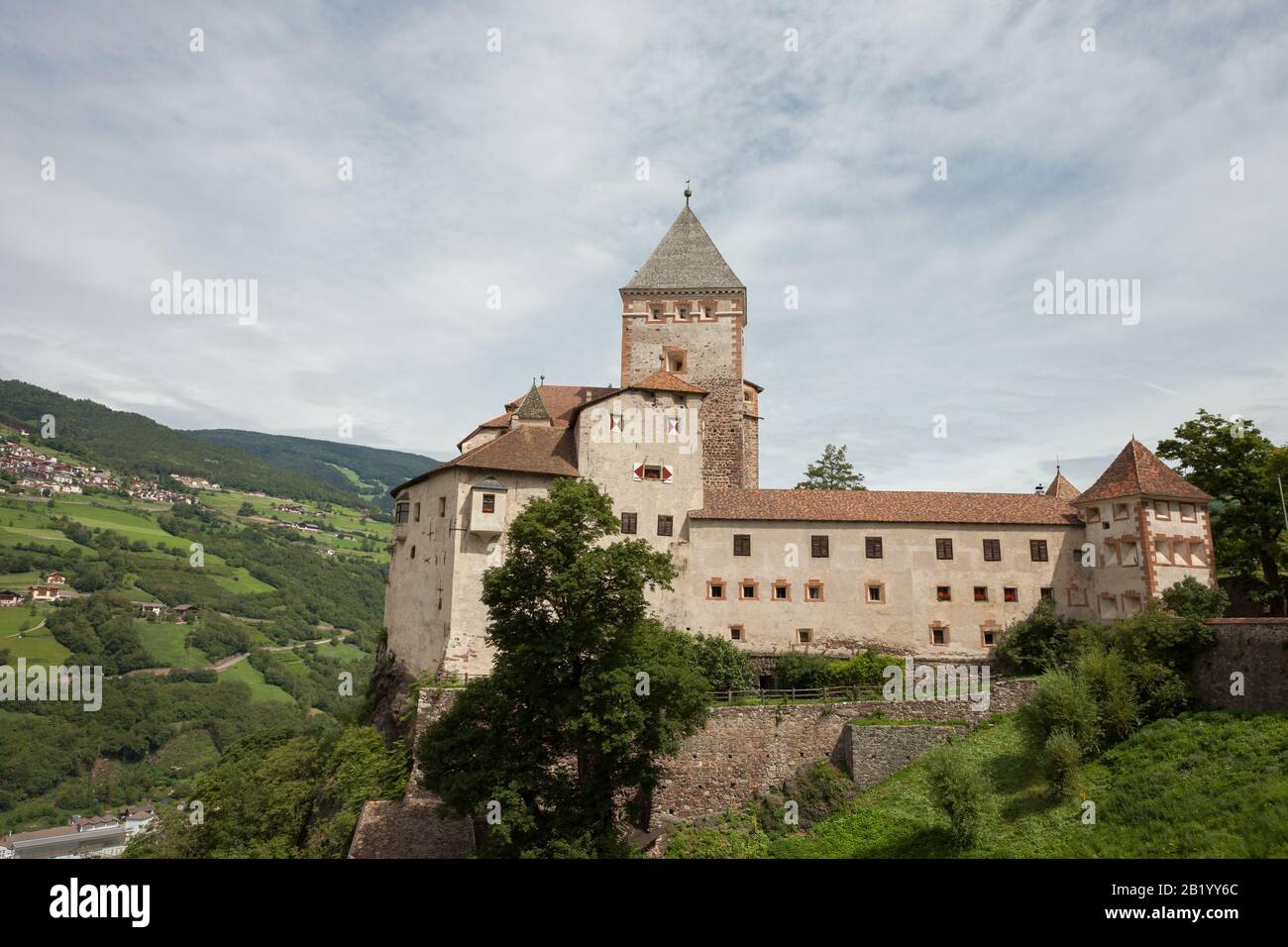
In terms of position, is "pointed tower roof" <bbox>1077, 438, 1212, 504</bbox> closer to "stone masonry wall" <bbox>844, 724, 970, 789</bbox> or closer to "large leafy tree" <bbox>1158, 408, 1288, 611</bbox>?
"large leafy tree" <bbox>1158, 408, 1288, 611</bbox>

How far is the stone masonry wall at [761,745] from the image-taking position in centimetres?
2991

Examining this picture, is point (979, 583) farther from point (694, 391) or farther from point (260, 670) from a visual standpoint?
point (260, 670)

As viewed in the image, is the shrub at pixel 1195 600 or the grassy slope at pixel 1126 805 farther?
the shrub at pixel 1195 600

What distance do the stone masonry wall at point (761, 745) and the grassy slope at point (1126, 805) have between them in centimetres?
200

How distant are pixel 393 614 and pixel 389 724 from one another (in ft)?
22.3

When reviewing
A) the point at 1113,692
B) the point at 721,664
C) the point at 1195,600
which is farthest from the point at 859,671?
the point at 1195,600

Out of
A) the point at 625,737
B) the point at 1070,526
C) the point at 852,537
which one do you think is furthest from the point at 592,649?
the point at 1070,526

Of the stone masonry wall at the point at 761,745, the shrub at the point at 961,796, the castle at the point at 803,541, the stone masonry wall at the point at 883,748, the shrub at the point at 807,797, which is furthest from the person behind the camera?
the castle at the point at 803,541

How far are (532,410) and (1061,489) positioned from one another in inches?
1081

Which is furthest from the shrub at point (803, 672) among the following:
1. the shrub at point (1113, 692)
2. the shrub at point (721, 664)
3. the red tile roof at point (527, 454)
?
the red tile roof at point (527, 454)

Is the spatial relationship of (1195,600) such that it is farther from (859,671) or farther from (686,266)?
(686,266)

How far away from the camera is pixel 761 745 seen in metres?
30.8

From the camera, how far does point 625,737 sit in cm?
2438

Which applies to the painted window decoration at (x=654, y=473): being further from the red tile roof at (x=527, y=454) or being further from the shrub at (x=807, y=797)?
the shrub at (x=807, y=797)
